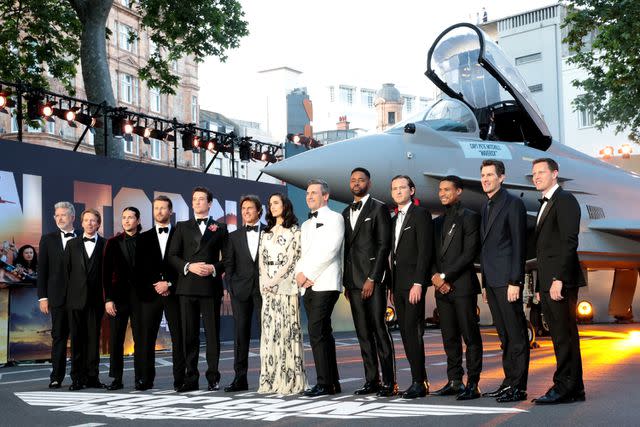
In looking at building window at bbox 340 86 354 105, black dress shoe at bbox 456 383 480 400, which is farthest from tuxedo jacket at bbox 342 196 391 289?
building window at bbox 340 86 354 105

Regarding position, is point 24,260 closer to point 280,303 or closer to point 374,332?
point 280,303

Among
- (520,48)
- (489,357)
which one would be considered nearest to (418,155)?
(489,357)

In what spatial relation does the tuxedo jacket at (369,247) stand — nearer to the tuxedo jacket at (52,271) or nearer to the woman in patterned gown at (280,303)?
the woman in patterned gown at (280,303)

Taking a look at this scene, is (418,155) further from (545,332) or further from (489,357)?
(545,332)

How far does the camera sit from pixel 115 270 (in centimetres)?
855

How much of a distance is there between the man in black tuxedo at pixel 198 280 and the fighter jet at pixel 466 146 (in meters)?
3.46

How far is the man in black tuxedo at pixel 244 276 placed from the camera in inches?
318

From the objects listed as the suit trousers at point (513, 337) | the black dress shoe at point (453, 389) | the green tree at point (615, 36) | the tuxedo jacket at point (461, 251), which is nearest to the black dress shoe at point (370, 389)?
the black dress shoe at point (453, 389)

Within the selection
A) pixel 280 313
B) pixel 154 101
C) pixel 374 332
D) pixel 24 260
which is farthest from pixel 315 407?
pixel 154 101

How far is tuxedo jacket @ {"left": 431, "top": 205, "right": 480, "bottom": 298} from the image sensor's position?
23.6 feet

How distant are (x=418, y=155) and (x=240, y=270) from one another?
16.1 feet

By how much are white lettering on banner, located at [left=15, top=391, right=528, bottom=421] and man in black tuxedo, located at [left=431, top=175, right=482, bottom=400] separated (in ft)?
2.00

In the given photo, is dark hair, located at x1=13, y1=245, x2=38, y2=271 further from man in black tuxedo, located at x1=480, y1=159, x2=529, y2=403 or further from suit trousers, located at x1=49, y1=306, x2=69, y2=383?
man in black tuxedo, located at x1=480, y1=159, x2=529, y2=403

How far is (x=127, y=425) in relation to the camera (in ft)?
19.6
